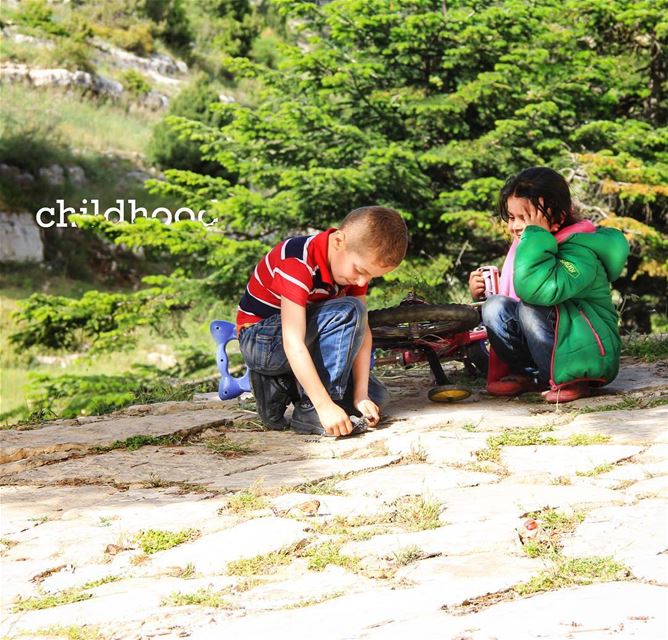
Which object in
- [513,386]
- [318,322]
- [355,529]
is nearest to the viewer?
[355,529]

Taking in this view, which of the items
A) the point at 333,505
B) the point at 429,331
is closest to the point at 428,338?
the point at 429,331

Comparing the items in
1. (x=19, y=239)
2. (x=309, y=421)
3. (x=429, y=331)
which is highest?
(x=429, y=331)

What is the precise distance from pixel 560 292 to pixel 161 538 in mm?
2003

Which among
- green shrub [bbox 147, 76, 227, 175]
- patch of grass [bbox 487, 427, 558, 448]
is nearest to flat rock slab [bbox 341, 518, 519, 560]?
patch of grass [bbox 487, 427, 558, 448]

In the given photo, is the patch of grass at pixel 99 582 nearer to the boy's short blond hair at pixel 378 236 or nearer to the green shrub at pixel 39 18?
A: the boy's short blond hair at pixel 378 236

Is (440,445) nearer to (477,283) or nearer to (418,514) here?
(418,514)

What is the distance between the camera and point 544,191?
156 inches

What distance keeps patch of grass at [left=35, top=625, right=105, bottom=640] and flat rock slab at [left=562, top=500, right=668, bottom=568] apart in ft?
3.58

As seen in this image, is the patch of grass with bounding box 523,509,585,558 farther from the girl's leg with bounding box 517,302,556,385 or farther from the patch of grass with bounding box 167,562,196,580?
the girl's leg with bounding box 517,302,556,385

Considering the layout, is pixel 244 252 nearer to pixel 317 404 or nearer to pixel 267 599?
pixel 317 404

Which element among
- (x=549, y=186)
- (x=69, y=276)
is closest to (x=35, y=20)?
(x=69, y=276)

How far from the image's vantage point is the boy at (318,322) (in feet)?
11.6

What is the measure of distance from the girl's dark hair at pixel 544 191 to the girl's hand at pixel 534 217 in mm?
15

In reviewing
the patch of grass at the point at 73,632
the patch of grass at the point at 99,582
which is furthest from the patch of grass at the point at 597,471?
the patch of grass at the point at 73,632
